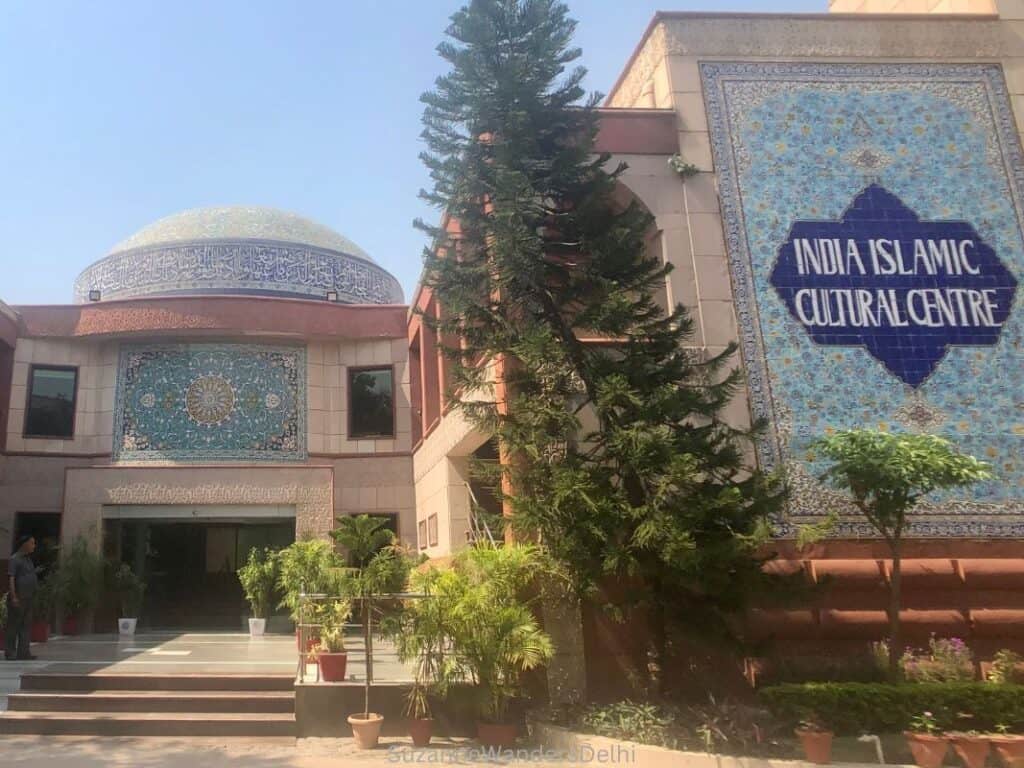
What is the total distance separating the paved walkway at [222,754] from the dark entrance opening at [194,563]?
5.35 metres

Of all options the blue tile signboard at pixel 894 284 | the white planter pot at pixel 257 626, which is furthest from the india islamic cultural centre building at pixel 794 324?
the white planter pot at pixel 257 626

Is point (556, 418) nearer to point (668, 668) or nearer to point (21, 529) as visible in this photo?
point (668, 668)

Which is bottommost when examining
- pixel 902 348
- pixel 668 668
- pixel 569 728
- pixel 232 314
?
pixel 569 728

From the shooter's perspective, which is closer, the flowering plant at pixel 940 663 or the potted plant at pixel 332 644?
the flowering plant at pixel 940 663

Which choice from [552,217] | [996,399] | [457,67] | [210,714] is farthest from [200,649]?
[996,399]

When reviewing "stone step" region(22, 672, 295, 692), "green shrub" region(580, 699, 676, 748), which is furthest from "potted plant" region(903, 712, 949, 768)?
"stone step" region(22, 672, 295, 692)

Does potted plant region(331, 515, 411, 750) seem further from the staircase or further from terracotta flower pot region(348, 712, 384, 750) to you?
the staircase

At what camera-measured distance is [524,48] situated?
6.02 metres

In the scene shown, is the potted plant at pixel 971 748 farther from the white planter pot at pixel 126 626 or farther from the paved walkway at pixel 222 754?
the white planter pot at pixel 126 626

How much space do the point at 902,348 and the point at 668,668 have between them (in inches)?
143

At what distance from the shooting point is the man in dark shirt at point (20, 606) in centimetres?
722

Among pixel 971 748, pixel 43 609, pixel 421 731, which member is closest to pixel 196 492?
pixel 43 609

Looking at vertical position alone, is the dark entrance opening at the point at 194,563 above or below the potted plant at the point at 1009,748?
above

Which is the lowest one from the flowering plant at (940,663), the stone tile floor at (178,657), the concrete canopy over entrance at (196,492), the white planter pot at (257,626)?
the flowering plant at (940,663)
